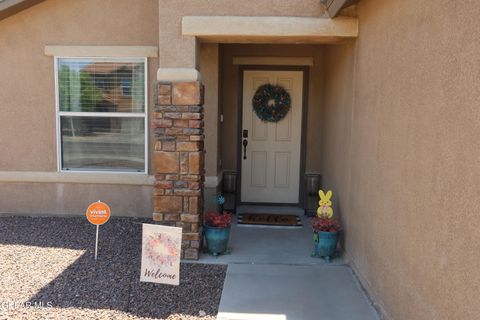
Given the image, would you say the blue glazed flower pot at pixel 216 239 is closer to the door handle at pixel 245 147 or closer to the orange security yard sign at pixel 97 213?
the orange security yard sign at pixel 97 213

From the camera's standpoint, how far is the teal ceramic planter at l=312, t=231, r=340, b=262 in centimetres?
510

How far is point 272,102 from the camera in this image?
24.6 feet

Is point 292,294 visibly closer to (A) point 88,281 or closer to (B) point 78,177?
(A) point 88,281

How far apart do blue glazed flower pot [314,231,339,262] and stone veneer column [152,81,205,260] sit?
1.41 m

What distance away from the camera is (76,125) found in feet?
21.9

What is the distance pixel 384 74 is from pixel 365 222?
145 cm

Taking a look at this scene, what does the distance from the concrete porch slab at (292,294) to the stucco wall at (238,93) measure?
2883mm

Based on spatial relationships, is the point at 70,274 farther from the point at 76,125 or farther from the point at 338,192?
the point at 338,192

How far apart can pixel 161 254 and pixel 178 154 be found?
1451mm

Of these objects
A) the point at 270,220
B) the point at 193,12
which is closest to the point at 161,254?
the point at 193,12

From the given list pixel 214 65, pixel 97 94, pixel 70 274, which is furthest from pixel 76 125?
pixel 70 274

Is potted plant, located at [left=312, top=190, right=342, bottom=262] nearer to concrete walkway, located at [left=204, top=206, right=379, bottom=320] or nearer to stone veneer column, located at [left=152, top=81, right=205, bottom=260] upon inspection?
concrete walkway, located at [left=204, top=206, right=379, bottom=320]

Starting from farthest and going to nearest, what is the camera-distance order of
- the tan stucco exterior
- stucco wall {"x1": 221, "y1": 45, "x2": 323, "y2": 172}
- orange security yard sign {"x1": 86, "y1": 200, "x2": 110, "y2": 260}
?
stucco wall {"x1": 221, "y1": 45, "x2": 323, "y2": 172} → orange security yard sign {"x1": 86, "y1": 200, "x2": 110, "y2": 260} → the tan stucco exterior

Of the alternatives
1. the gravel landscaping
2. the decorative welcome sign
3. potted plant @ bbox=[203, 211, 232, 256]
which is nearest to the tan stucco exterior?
the gravel landscaping
